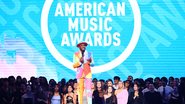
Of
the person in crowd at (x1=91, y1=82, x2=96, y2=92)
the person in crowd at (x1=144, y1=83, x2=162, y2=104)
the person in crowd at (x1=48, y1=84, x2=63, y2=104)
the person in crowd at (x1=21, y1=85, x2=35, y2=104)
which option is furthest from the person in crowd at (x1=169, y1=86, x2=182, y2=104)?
the person in crowd at (x1=21, y1=85, x2=35, y2=104)

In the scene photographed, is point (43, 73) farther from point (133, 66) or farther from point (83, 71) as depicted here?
point (83, 71)

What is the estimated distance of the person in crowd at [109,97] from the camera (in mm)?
10375

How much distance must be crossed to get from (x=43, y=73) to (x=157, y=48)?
2527 mm

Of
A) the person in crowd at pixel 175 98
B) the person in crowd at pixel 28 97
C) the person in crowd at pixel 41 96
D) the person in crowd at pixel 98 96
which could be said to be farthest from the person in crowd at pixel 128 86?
the person in crowd at pixel 28 97

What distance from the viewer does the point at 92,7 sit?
12.1 metres

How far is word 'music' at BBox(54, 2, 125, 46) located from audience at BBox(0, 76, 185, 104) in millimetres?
1560

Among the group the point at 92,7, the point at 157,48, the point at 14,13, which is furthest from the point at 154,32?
the point at 14,13

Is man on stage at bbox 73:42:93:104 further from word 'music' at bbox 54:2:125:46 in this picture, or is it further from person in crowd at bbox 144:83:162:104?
word 'music' at bbox 54:2:125:46

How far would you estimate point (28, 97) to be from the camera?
34.1 feet

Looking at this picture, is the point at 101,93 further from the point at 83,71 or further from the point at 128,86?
the point at 83,71

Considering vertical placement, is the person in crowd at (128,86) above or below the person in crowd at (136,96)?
above

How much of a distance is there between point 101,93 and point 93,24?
2121mm

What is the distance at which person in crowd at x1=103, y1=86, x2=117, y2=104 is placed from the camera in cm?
1038

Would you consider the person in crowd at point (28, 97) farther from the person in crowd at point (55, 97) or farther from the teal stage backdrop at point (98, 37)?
the teal stage backdrop at point (98, 37)
